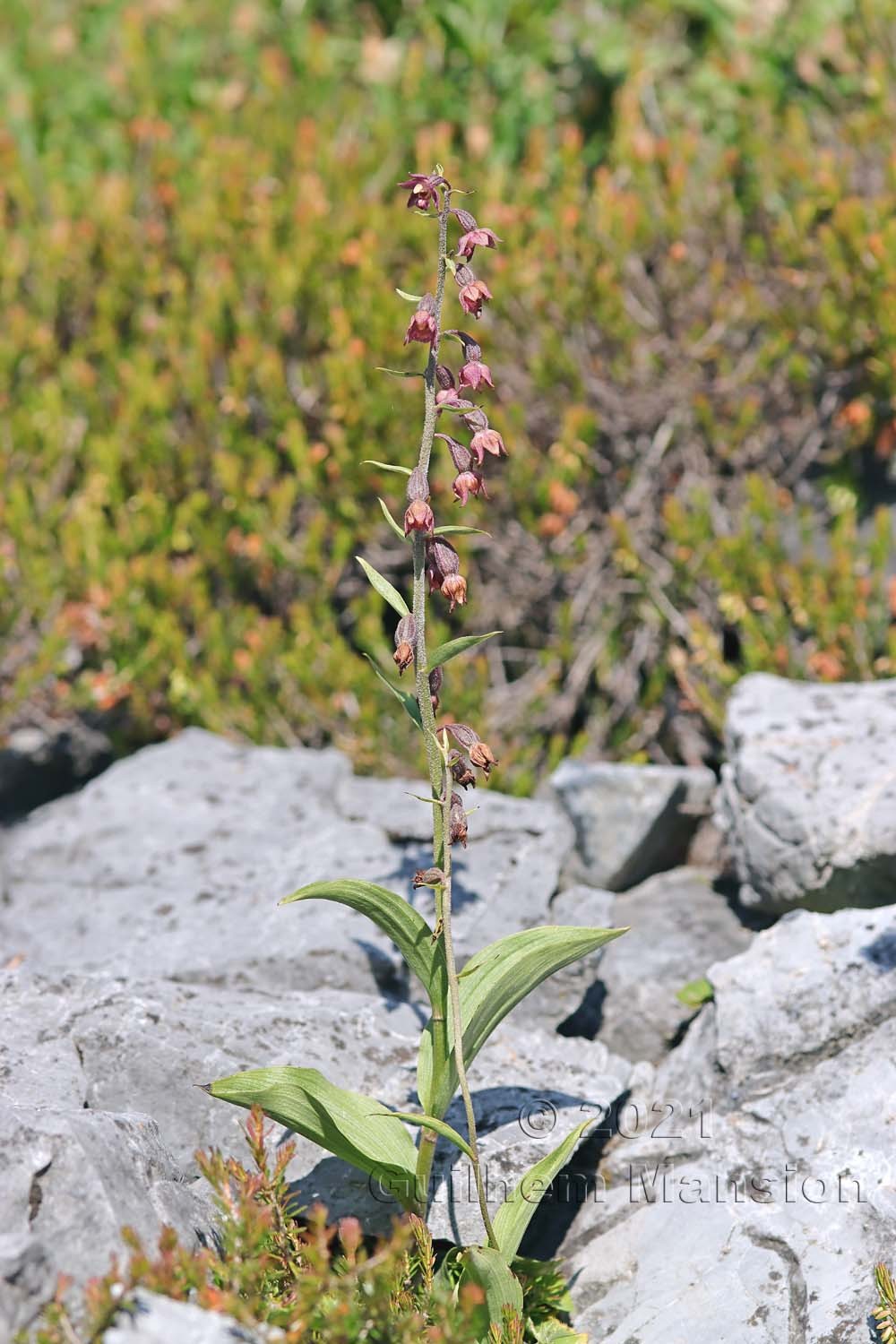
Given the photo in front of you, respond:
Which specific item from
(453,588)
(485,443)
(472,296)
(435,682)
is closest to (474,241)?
(472,296)

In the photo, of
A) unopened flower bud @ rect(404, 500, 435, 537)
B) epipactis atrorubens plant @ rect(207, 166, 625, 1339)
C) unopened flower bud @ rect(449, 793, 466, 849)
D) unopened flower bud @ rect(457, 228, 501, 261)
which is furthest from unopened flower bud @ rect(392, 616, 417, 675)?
unopened flower bud @ rect(457, 228, 501, 261)

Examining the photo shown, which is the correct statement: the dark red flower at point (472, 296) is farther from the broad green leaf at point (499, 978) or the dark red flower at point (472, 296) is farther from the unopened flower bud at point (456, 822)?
the broad green leaf at point (499, 978)

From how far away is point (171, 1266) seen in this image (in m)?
2.36

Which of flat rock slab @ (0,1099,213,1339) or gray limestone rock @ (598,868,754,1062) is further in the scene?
gray limestone rock @ (598,868,754,1062)

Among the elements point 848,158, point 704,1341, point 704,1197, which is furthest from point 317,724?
point 848,158

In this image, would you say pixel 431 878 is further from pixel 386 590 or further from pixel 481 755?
pixel 386 590

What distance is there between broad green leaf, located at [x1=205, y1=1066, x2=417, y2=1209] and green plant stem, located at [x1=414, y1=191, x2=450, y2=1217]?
2.2 inches

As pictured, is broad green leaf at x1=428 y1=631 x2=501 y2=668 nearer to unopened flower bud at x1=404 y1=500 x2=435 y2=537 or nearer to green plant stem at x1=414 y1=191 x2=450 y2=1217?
green plant stem at x1=414 y1=191 x2=450 y2=1217

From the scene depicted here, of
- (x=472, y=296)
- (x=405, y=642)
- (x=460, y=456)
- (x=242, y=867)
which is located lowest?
A: (x=242, y=867)

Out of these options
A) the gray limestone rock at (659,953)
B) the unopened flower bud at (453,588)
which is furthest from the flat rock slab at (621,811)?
the unopened flower bud at (453,588)

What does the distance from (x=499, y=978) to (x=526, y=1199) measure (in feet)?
1.74

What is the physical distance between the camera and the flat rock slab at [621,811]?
15.2ft

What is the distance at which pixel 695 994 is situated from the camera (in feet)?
13.4

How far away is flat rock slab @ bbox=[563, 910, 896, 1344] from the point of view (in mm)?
2980
